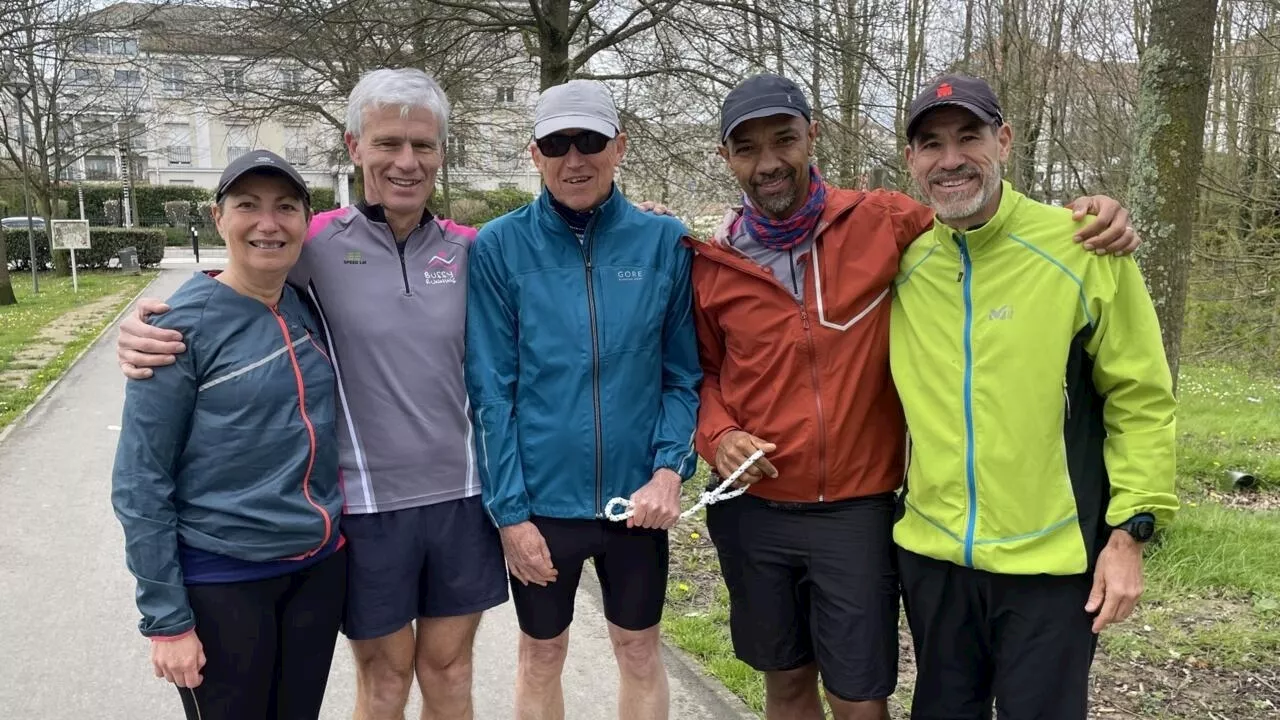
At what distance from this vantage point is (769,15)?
835 cm

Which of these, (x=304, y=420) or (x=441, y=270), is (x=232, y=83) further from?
(x=304, y=420)

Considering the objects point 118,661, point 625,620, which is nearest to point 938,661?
point 625,620

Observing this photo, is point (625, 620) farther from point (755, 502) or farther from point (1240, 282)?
point (1240, 282)

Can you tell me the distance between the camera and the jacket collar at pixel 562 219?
115 inches

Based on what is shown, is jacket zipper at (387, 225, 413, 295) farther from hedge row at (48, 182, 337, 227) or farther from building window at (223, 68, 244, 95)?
hedge row at (48, 182, 337, 227)

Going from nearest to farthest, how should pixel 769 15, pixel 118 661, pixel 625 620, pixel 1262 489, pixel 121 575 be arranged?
pixel 625 620, pixel 118 661, pixel 121 575, pixel 1262 489, pixel 769 15

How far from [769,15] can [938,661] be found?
699cm

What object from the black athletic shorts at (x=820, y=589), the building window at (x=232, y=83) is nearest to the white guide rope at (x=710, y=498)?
the black athletic shorts at (x=820, y=589)

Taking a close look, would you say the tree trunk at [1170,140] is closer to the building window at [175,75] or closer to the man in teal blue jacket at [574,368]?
the man in teal blue jacket at [574,368]

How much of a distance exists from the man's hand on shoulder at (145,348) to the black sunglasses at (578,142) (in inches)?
48.8

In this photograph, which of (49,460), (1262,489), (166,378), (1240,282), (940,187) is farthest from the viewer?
(1240,282)

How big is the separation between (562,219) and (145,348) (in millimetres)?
1266

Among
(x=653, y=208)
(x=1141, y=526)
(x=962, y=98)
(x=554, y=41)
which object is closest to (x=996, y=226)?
(x=962, y=98)

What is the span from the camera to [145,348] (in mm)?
2305
